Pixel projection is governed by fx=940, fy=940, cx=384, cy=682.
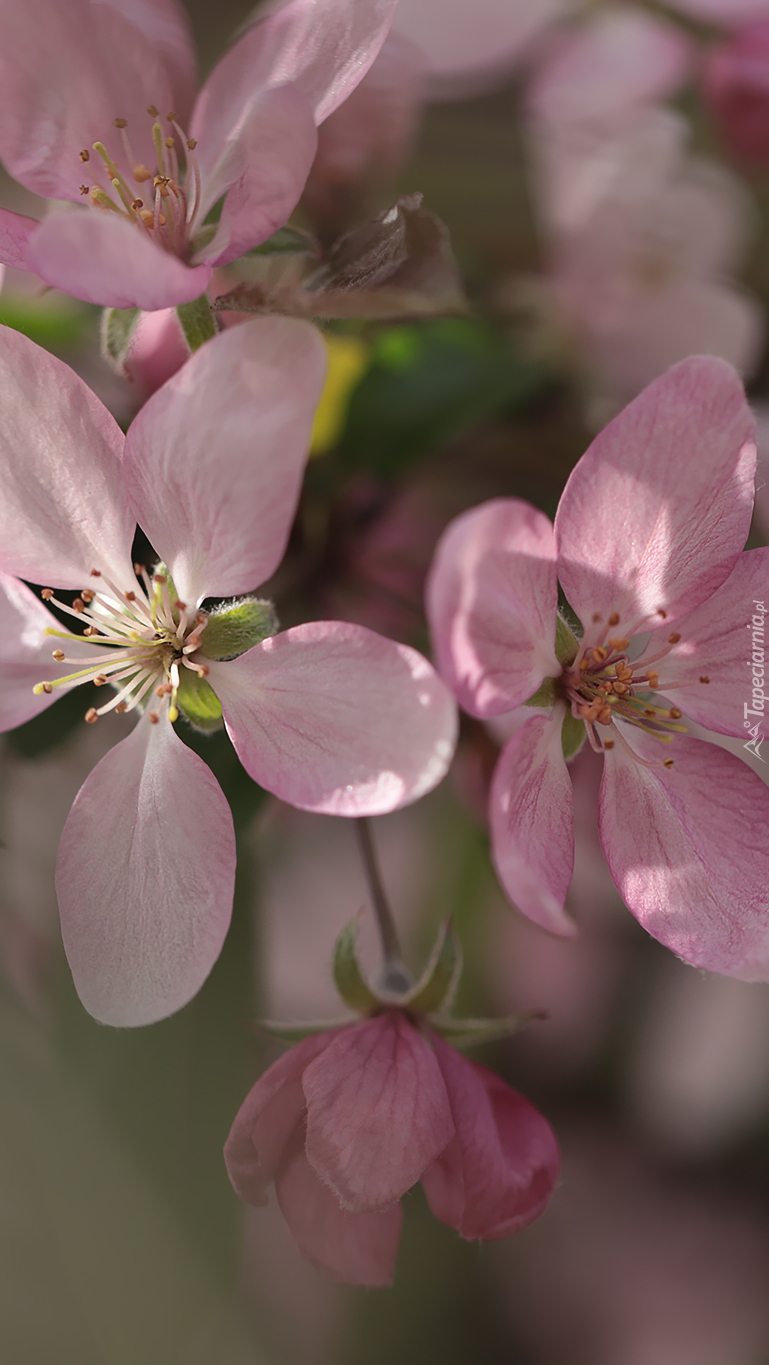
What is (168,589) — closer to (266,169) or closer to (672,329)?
(266,169)

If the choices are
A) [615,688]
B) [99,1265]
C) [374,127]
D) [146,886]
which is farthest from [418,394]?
[99,1265]

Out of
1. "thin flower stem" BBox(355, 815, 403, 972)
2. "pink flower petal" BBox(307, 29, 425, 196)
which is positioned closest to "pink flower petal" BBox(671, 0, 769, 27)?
"pink flower petal" BBox(307, 29, 425, 196)

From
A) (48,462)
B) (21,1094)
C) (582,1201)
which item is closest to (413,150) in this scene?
(48,462)

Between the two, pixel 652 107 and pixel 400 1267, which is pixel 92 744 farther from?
pixel 652 107

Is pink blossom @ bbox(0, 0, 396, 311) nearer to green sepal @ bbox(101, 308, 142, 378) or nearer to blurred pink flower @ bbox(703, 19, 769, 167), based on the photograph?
green sepal @ bbox(101, 308, 142, 378)

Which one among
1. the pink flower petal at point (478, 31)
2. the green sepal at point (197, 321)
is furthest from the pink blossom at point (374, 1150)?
the pink flower petal at point (478, 31)

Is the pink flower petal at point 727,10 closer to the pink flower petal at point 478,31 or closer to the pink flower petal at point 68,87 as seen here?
the pink flower petal at point 478,31
